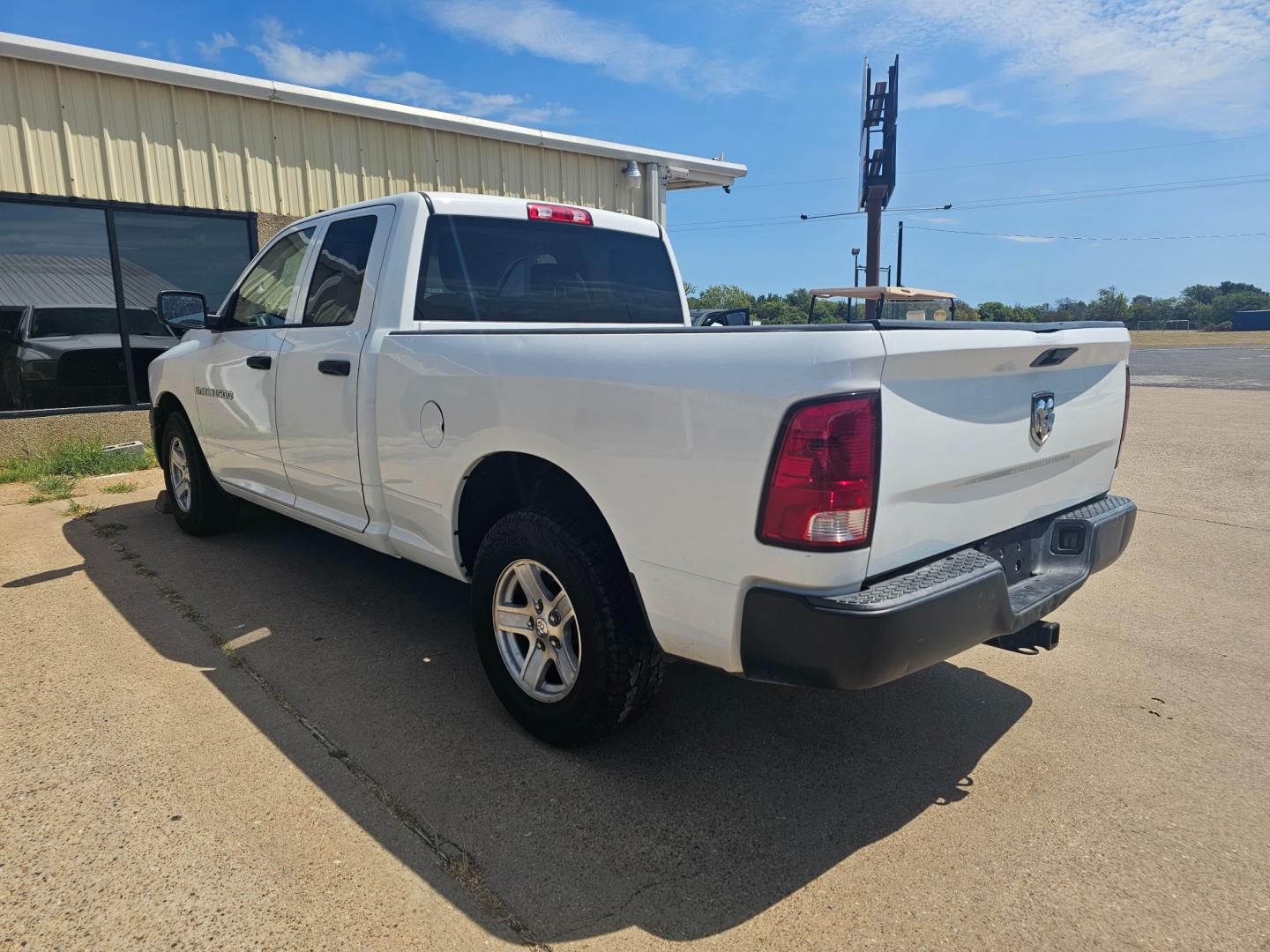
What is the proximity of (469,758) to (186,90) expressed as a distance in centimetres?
811

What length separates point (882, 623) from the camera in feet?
6.72

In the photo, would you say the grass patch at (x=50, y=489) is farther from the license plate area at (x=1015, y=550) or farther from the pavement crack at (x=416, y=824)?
the license plate area at (x=1015, y=550)

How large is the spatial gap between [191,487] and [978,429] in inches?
195

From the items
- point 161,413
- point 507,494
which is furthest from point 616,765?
point 161,413

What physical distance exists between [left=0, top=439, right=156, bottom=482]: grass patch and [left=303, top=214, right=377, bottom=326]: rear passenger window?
538 cm

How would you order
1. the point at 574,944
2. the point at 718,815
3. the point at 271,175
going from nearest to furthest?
the point at 574,944
the point at 718,815
the point at 271,175

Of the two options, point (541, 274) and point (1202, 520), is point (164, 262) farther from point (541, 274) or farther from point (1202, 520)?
point (1202, 520)

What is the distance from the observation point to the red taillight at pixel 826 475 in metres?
2.03

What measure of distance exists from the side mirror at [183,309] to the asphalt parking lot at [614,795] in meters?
1.74

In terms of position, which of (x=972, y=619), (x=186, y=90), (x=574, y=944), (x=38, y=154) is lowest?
(x=574, y=944)

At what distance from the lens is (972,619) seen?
2271mm

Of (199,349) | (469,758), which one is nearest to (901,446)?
(469,758)

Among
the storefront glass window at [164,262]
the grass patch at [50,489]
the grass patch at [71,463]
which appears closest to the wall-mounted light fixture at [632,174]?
the storefront glass window at [164,262]

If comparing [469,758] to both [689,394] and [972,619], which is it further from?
[972,619]
